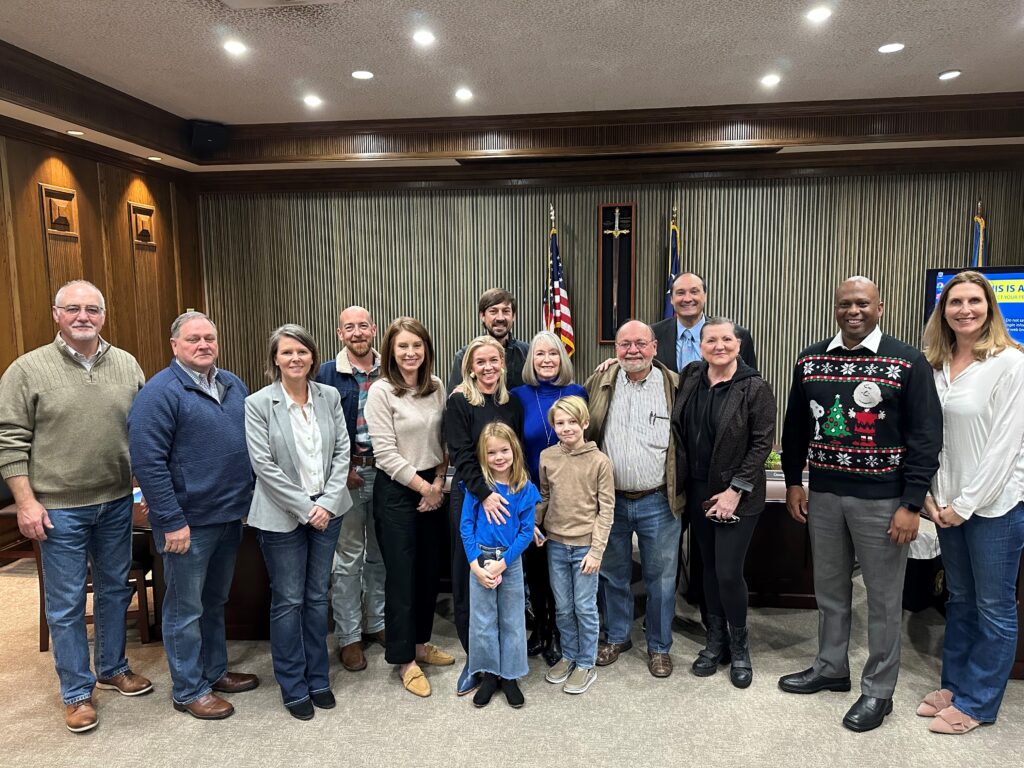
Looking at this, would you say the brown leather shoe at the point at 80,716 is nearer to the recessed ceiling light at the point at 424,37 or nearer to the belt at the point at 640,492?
the belt at the point at 640,492

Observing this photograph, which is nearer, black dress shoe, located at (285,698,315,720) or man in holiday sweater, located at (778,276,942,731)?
man in holiday sweater, located at (778,276,942,731)

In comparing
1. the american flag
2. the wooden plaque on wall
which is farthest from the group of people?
the wooden plaque on wall

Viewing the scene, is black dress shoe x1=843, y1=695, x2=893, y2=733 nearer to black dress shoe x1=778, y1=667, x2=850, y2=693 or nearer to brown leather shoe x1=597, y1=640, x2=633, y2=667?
black dress shoe x1=778, y1=667, x2=850, y2=693

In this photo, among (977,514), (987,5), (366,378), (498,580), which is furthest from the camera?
(987,5)

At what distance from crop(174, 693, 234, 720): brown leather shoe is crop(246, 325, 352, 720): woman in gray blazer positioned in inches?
9.6

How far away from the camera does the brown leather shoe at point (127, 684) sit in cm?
288

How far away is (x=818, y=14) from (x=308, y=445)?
3.36m

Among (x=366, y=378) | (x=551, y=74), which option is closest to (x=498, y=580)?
(x=366, y=378)

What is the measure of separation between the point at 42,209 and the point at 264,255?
206cm

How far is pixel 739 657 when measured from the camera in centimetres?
297

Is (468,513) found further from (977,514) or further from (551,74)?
(551,74)

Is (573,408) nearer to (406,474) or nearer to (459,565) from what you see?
(406,474)

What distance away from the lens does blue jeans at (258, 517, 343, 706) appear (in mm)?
2684

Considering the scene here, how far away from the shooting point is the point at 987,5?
3500 millimetres
